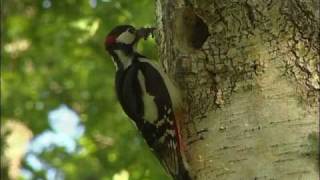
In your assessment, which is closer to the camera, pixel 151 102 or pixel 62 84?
pixel 151 102

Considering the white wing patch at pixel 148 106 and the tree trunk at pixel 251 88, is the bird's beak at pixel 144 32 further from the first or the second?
Answer: the tree trunk at pixel 251 88

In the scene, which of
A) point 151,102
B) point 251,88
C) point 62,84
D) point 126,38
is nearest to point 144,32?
point 126,38

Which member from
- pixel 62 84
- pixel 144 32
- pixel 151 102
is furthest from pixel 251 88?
pixel 62 84

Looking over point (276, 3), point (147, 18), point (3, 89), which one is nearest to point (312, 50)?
point (276, 3)

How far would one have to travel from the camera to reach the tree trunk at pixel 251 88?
2295 mm

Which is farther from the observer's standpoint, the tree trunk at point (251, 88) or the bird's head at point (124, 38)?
the bird's head at point (124, 38)

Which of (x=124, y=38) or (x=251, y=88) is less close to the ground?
(x=124, y=38)

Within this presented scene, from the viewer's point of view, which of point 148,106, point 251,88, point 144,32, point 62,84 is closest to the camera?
point 251,88

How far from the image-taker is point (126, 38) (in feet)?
11.6

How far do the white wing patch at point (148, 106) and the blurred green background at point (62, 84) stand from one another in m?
1.72

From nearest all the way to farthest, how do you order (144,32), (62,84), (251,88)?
(251,88)
(144,32)
(62,84)

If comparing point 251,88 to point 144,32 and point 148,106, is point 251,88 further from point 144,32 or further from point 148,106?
point 144,32

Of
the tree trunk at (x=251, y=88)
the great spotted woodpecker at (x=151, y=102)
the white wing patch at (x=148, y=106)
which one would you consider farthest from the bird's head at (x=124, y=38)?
the tree trunk at (x=251, y=88)

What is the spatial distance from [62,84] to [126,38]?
123 inches
